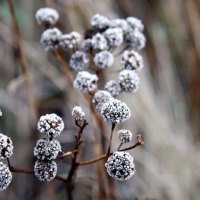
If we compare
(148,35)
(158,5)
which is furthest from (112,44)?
(158,5)

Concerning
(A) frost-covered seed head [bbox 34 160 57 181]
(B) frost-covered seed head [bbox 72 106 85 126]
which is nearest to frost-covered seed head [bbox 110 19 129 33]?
(B) frost-covered seed head [bbox 72 106 85 126]

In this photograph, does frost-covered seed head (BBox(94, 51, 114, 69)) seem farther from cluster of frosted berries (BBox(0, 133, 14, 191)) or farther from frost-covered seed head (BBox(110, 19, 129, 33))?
cluster of frosted berries (BBox(0, 133, 14, 191))

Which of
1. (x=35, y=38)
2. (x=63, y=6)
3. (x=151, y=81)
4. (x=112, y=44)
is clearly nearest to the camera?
(x=112, y=44)

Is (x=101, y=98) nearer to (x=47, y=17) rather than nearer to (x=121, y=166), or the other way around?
(x=121, y=166)

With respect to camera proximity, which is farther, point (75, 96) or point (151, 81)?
point (151, 81)

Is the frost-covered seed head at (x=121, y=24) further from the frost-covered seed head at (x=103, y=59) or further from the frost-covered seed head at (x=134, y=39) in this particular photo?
the frost-covered seed head at (x=103, y=59)

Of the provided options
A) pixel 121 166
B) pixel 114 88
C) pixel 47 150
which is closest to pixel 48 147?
pixel 47 150

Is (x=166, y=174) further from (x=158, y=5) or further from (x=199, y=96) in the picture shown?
(x=158, y=5)

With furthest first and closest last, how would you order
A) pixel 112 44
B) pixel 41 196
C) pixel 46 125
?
1. pixel 41 196
2. pixel 112 44
3. pixel 46 125
